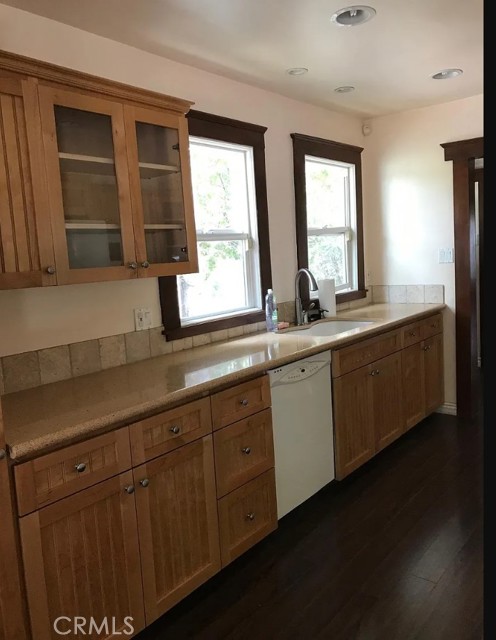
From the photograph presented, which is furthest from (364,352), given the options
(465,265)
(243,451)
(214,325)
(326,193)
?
(326,193)

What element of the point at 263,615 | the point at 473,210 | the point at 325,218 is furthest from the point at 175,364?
the point at 473,210

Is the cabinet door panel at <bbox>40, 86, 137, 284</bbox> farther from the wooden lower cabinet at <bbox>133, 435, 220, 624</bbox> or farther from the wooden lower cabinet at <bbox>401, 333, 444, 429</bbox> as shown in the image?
the wooden lower cabinet at <bbox>401, 333, 444, 429</bbox>

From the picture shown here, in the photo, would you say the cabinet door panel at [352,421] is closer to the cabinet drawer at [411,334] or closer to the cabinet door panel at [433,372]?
the cabinet drawer at [411,334]

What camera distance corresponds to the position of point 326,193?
413 cm

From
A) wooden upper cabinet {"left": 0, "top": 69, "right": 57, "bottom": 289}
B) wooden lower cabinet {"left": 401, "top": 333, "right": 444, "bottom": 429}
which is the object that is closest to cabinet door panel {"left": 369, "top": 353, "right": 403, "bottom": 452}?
wooden lower cabinet {"left": 401, "top": 333, "right": 444, "bottom": 429}

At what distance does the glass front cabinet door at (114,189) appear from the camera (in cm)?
197

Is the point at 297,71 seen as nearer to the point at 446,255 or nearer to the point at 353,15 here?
the point at 353,15

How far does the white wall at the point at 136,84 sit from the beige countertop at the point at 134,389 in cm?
25

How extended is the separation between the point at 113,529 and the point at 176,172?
159 centimetres

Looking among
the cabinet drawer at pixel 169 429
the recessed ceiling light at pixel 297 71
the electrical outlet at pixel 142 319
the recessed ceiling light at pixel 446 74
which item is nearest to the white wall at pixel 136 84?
the electrical outlet at pixel 142 319

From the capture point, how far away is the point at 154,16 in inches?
88.0

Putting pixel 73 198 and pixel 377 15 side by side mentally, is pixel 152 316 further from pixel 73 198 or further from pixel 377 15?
pixel 377 15

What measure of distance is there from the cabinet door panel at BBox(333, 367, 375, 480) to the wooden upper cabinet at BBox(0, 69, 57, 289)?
68.7 inches

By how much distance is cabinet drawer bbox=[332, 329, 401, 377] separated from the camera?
294cm
